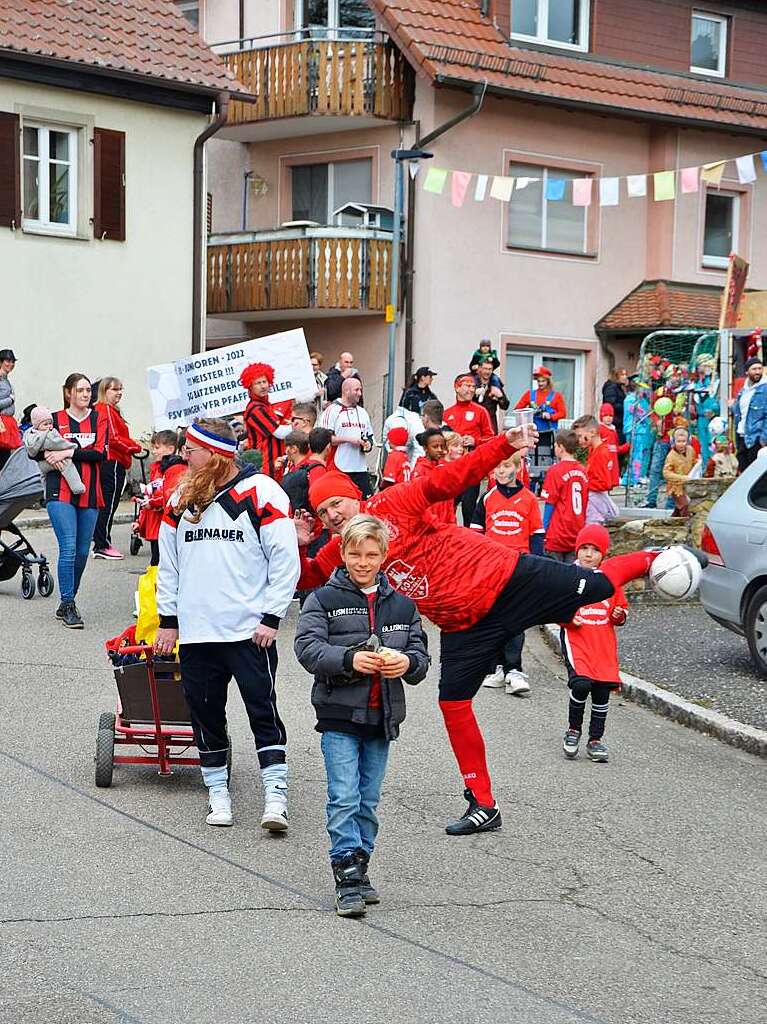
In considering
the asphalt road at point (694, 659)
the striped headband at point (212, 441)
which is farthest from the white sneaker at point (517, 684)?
the striped headband at point (212, 441)

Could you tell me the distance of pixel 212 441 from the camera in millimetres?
7211

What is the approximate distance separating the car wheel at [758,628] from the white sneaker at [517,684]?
169 centimetres

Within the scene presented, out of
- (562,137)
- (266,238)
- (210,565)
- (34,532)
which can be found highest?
(562,137)

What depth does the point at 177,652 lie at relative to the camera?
7.76 m

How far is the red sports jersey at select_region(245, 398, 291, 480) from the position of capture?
13.9 meters

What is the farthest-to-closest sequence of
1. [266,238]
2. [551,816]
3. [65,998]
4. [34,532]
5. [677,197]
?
[677,197] → [266,238] → [34,532] → [551,816] → [65,998]

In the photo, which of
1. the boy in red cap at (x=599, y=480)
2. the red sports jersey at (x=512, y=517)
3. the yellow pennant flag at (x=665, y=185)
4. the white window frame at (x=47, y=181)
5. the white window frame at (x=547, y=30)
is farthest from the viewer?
the white window frame at (x=547, y=30)

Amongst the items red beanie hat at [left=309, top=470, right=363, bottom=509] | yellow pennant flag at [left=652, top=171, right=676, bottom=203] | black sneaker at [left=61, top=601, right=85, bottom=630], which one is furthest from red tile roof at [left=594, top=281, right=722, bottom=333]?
red beanie hat at [left=309, top=470, right=363, bottom=509]

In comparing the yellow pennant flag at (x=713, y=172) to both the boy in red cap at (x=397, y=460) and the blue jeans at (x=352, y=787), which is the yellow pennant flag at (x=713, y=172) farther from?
the blue jeans at (x=352, y=787)

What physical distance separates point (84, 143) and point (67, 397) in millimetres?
13025

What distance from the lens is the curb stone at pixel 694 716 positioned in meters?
9.56

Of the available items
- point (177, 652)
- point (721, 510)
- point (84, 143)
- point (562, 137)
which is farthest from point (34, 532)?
point (562, 137)

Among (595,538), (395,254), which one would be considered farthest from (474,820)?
(395,254)

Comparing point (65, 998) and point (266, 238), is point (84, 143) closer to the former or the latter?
point (266, 238)
